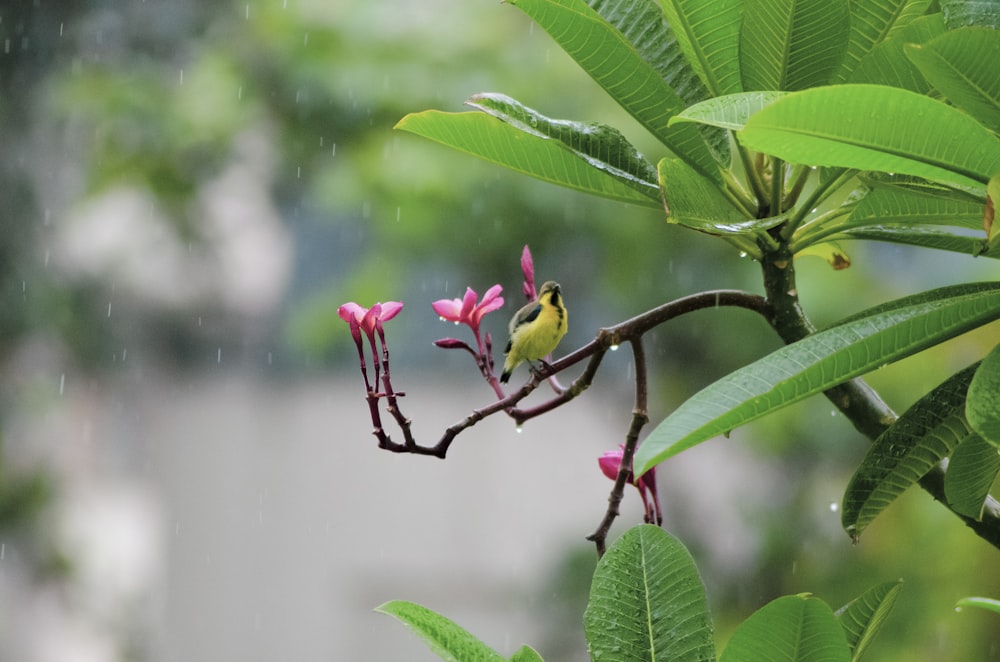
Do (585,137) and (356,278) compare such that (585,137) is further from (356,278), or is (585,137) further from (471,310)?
(356,278)

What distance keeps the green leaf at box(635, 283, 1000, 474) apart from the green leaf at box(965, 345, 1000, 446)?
0.02 metres

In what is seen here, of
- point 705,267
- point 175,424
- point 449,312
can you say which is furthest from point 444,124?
point 175,424

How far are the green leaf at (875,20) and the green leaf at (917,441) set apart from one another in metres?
0.12

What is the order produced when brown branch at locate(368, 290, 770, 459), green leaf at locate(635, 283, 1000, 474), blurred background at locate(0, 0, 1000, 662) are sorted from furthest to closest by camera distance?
blurred background at locate(0, 0, 1000, 662)
brown branch at locate(368, 290, 770, 459)
green leaf at locate(635, 283, 1000, 474)

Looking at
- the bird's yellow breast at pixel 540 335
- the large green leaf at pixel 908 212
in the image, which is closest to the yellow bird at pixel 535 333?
the bird's yellow breast at pixel 540 335

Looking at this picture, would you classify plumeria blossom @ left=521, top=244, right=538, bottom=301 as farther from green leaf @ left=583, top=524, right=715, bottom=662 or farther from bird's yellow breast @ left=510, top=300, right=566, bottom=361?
green leaf @ left=583, top=524, right=715, bottom=662

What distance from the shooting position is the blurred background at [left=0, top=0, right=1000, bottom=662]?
2.19 meters

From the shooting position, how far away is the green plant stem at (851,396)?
366mm

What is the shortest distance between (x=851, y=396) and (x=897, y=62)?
0.39 ft

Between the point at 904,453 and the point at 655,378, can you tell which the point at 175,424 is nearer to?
the point at 655,378

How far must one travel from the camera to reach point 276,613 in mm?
3344

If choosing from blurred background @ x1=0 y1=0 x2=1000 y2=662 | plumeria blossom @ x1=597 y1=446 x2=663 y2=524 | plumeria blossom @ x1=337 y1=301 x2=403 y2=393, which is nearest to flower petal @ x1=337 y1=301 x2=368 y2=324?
plumeria blossom @ x1=337 y1=301 x2=403 y2=393

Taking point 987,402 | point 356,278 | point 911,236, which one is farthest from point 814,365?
point 356,278

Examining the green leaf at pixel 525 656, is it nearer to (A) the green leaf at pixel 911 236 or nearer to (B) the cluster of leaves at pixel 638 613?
(B) the cluster of leaves at pixel 638 613
